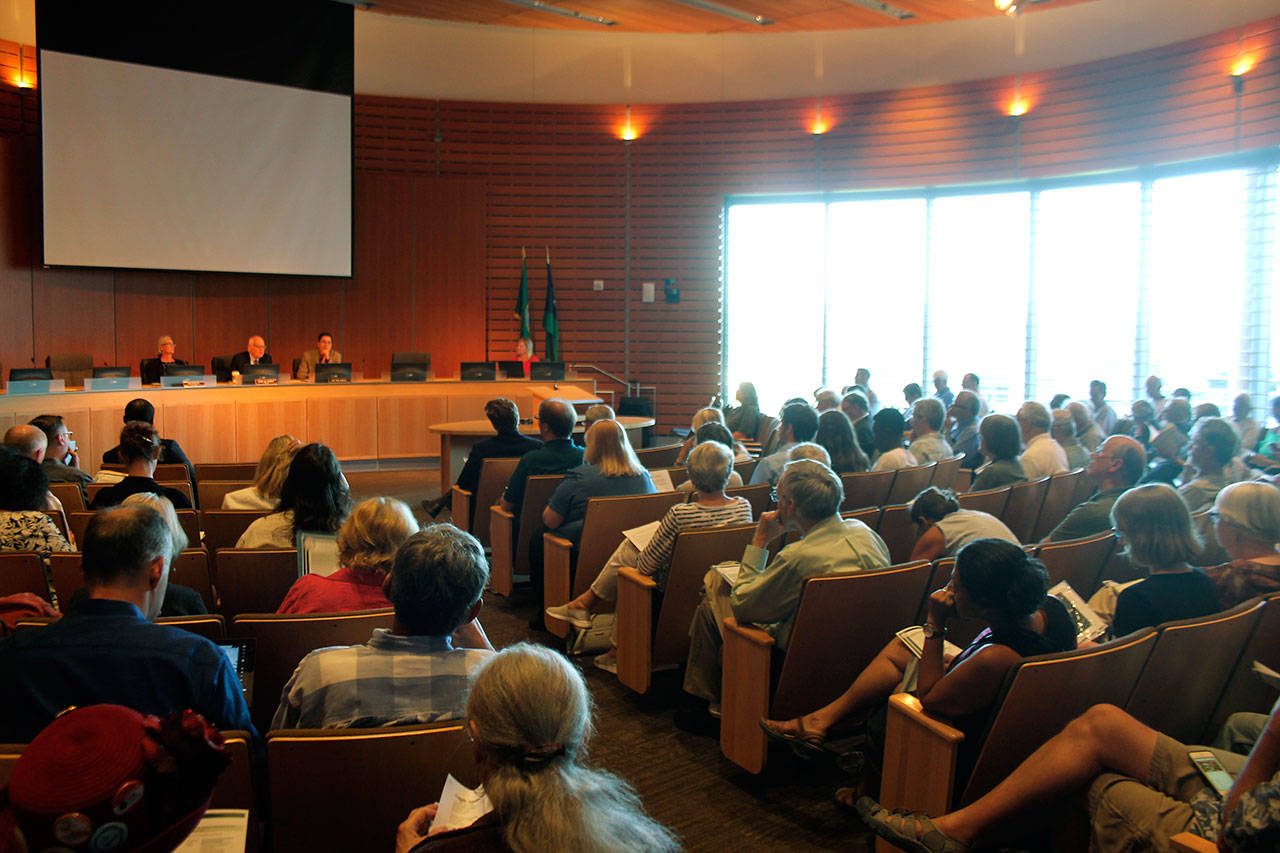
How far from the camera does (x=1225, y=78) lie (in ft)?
28.2

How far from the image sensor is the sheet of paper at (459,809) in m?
1.44

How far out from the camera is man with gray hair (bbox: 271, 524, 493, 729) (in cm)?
188

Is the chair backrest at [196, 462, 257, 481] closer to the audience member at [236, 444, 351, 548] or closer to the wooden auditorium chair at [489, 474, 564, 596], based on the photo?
the wooden auditorium chair at [489, 474, 564, 596]

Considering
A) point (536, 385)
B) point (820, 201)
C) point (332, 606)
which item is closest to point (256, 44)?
point (536, 385)

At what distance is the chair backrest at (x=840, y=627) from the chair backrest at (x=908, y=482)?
203 centimetres

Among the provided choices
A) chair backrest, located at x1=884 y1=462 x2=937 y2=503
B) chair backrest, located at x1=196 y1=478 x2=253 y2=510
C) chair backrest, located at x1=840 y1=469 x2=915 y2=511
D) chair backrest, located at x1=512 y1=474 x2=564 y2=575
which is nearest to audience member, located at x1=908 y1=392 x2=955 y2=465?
chair backrest, located at x1=884 y1=462 x2=937 y2=503

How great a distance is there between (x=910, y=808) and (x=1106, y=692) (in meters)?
0.60

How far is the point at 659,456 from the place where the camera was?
22.3ft

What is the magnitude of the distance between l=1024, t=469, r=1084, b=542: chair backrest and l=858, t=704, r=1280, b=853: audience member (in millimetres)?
2791

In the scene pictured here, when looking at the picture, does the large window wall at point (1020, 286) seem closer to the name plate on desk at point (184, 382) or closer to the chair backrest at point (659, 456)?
the chair backrest at point (659, 456)

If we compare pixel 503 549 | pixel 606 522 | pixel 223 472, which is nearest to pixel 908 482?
pixel 606 522

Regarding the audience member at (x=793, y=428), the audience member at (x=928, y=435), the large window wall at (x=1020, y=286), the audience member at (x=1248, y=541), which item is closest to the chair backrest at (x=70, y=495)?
the audience member at (x=793, y=428)

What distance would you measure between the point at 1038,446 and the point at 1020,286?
599 centimetres

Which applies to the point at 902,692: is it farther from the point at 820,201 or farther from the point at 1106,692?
the point at 820,201
